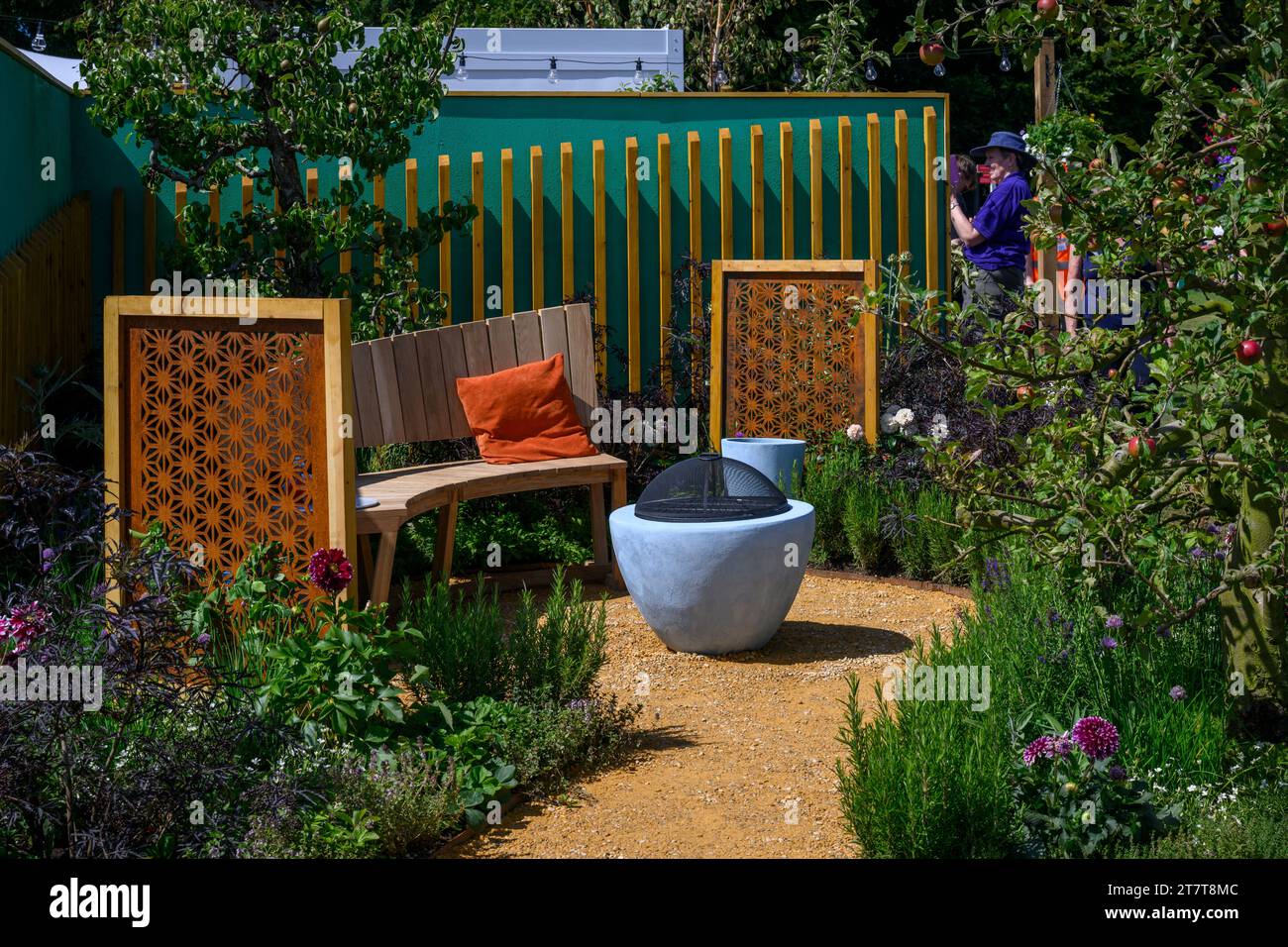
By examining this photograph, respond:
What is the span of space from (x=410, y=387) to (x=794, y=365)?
2.15 meters

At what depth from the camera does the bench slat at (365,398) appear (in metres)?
6.83

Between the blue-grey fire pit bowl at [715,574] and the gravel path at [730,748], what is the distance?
13 centimetres

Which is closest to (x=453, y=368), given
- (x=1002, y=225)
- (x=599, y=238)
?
(x=599, y=238)

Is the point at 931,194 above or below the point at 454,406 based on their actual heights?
above

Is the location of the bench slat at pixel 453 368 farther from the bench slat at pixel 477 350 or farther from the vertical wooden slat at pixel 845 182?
the vertical wooden slat at pixel 845 182

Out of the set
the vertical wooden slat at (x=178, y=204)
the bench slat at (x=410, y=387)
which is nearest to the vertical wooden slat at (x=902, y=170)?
the bench slat at (x=410, y=387)

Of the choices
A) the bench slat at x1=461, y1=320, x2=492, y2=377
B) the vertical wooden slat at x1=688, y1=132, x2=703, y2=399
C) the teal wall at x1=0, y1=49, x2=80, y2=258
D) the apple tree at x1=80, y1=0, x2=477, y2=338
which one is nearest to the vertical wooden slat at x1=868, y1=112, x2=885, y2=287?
the vertical wooden slat at x1=688, y1=132, x2=703, y2=399

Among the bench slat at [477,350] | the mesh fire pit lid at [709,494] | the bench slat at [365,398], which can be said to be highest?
the bench slat at [477,350]

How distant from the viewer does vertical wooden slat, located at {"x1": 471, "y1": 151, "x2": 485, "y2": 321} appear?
9.09 m

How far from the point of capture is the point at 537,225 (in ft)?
30.1

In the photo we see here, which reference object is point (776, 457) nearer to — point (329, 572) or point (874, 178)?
point (874, 178)

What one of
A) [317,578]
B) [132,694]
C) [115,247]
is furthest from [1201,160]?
[115,247]
